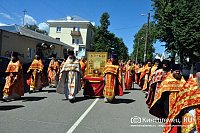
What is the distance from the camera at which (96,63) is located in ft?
48.3

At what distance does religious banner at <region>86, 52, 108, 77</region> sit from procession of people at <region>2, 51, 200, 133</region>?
0.43 metres

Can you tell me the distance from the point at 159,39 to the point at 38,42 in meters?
14.4

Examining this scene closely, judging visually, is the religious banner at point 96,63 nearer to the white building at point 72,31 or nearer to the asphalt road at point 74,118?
the asphalt road at point 74,118

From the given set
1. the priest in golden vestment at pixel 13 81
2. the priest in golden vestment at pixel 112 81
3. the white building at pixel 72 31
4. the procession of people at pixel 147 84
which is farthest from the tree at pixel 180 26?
the white building at pixel 72 31

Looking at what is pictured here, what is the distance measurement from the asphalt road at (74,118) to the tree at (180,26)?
69.6ft

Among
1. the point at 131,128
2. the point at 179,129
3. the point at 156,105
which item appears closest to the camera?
the point at 179,129

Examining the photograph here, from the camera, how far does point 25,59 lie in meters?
35.6

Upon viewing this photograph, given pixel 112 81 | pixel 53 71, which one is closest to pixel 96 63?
pixel 112 81

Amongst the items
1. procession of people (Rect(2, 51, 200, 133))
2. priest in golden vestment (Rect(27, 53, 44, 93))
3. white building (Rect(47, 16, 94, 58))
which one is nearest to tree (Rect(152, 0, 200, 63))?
procession of people (Rect(2, 51, 200, 133))

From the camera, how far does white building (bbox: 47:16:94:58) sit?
79.1m

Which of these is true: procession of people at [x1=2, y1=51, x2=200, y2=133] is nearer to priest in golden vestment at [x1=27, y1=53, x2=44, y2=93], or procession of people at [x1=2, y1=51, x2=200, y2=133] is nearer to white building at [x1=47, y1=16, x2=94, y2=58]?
priest in golden vestment at [x1=27, y1=53, x2=44, y2=93]

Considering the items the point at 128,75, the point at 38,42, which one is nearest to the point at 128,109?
the point at 128,75

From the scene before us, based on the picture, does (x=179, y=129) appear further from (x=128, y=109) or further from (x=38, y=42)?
(x=38, y=42)

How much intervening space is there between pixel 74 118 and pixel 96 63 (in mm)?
6093
